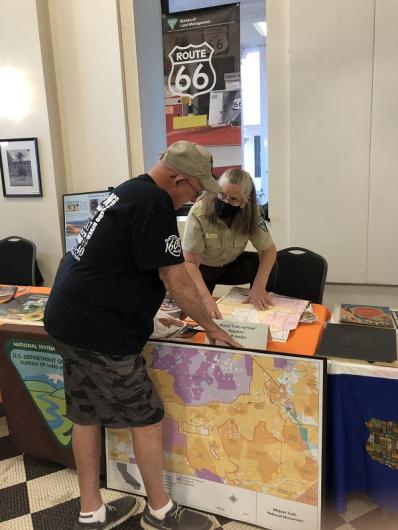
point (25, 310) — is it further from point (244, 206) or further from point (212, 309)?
point (244, 206)

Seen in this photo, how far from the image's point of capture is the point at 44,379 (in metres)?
1.79

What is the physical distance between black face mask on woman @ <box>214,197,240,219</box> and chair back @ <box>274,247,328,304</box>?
0.69 meters

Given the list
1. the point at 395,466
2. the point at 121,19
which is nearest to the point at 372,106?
the point at 121,19

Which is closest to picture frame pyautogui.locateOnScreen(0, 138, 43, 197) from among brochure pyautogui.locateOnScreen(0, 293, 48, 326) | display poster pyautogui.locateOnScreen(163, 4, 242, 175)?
display poster pyautogui.locateOnScreen(163, 4, 242, 175)

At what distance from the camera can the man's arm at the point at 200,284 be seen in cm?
173

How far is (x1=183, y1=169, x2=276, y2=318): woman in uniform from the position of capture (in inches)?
74.4

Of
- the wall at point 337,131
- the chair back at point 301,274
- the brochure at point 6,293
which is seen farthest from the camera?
the wall at point 337,131

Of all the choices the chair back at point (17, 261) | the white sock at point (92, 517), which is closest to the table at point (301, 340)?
the white sock at point (92, 517)

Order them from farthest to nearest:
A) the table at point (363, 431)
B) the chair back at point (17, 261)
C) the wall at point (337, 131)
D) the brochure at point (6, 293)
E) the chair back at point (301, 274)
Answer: the chair back at point (17, 261) < the wall at point (337, 131) < the chair back at point (301, 274) < the brochure at point (6, 293) < the table at point (363, 431)

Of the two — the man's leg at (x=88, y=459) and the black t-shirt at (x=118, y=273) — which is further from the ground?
the black t-shirt at (x=118, y=273)

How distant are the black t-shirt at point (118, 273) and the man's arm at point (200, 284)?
36 centimetres

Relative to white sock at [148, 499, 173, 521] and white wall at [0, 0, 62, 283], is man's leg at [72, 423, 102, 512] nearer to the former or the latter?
white sock at [148, 499, 173, 521]

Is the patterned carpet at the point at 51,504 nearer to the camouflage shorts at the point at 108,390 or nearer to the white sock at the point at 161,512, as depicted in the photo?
the white sock at the point at 161,512

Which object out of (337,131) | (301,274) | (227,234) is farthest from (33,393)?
(337,131)
